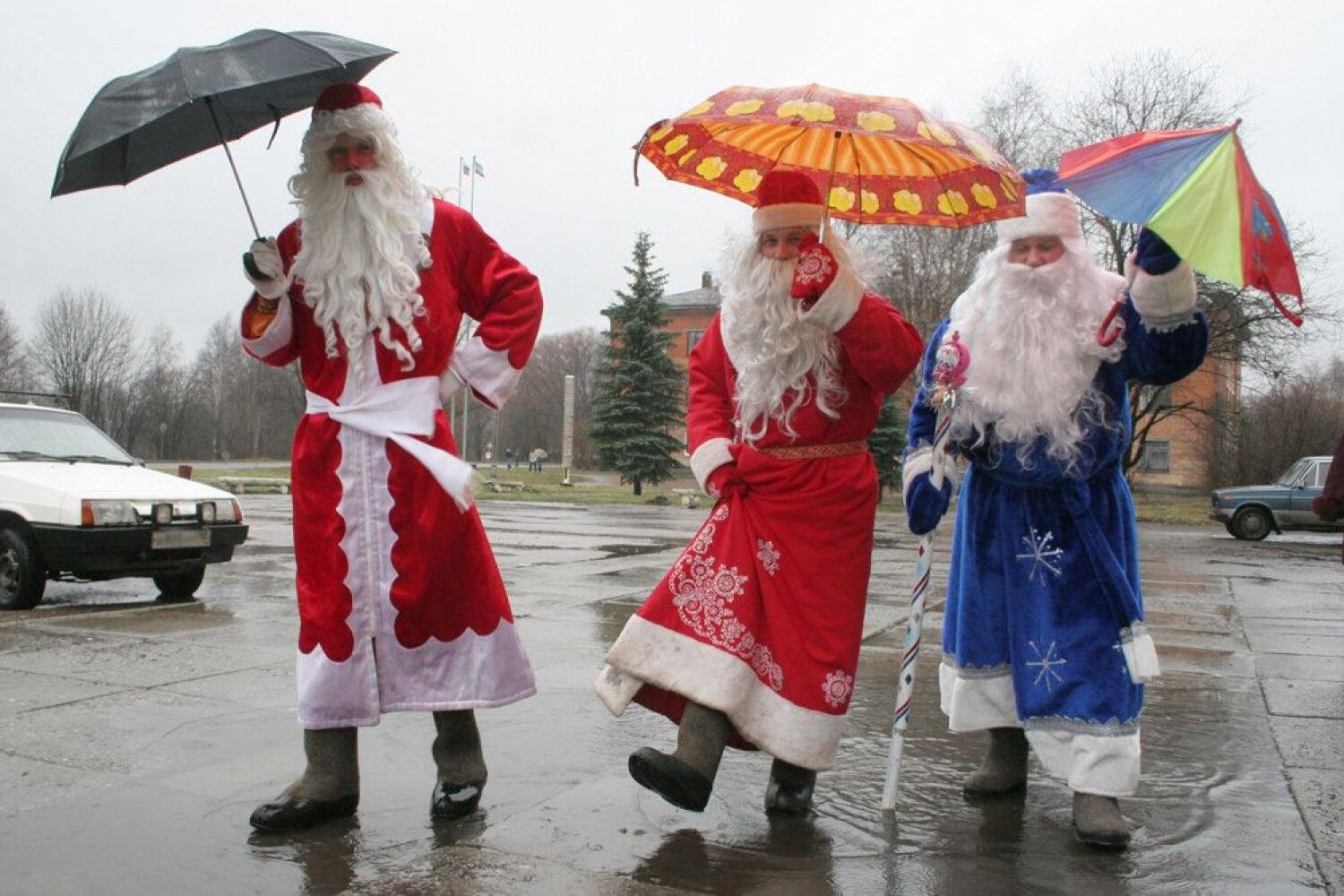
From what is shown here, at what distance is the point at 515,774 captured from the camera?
12.1 feet

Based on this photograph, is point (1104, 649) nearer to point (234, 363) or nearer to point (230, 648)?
point (230, 648)

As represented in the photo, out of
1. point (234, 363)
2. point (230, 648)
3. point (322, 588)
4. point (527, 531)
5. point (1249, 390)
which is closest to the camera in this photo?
point (322, 588)

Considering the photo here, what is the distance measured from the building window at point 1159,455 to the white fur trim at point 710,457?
56195 millimetres

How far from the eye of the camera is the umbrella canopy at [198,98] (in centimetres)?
300

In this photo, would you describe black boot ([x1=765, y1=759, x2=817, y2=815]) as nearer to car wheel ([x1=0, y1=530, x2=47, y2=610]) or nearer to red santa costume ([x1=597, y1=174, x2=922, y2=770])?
red santa costume ([x1=597, y1=174, x2=922, y2=770])

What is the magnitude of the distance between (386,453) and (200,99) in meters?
1.08

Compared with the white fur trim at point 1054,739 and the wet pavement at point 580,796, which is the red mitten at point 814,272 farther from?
the wet pavement at point 580,796

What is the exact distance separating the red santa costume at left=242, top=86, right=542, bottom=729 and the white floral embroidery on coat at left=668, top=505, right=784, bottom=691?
527 mm

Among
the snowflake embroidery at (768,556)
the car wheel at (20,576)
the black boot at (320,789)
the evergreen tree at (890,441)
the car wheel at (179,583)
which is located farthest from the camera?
the evergreen tree at (890,441)

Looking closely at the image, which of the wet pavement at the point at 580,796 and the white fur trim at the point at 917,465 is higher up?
the white fur trim at the point at 917,465

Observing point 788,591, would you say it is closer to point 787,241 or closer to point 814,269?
point 814,269

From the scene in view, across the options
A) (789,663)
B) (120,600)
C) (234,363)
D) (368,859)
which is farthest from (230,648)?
(234,363)

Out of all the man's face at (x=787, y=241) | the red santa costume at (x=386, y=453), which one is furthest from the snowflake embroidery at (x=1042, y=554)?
the red santa costume at (x=386, y=453)

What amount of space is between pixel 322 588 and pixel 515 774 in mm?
941
